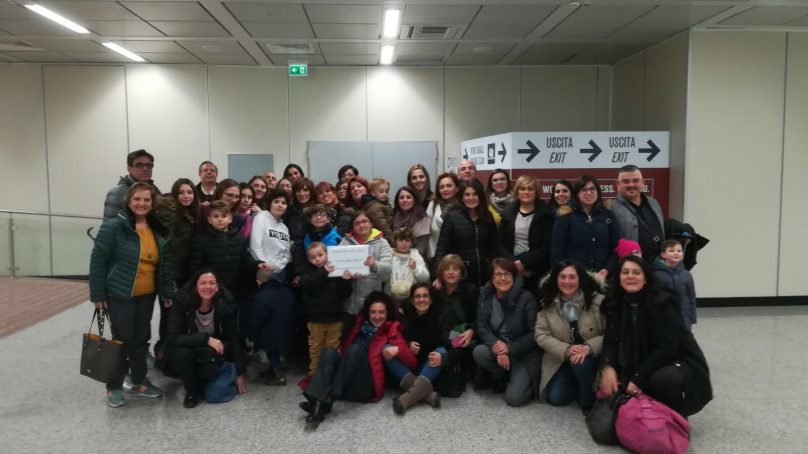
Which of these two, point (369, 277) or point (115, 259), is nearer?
point (115, 259)

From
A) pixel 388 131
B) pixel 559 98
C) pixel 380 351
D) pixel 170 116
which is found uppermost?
pixel 559 98

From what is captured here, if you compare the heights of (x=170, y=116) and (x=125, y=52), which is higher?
(x=125, y=52)

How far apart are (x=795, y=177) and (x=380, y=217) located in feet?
17.5

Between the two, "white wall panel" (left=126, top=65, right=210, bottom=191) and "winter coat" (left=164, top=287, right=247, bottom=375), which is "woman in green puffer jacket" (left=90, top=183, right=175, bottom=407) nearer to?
"winter coat" (left=164, top=287, right=247, bottom=375)

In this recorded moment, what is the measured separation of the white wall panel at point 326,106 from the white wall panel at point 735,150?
457cm

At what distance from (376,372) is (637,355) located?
5.50 ft

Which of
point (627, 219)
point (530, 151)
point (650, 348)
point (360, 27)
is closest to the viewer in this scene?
point (650, 348)

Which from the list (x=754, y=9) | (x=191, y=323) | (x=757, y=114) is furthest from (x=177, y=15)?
(x=757, y=114)

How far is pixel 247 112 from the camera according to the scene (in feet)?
26.8

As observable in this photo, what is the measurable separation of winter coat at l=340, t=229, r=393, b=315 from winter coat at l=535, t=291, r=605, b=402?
1.18 metres

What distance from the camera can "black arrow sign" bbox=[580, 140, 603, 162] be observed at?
5.98m

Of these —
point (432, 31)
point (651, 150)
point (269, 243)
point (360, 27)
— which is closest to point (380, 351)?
point (269, 243)

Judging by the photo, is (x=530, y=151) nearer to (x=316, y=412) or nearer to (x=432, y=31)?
(x=432, y=31)

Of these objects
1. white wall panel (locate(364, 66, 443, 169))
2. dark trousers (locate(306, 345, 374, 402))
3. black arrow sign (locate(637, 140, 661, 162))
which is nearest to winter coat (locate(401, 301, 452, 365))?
dark trousers (locate(306, 345, 374, 402))
